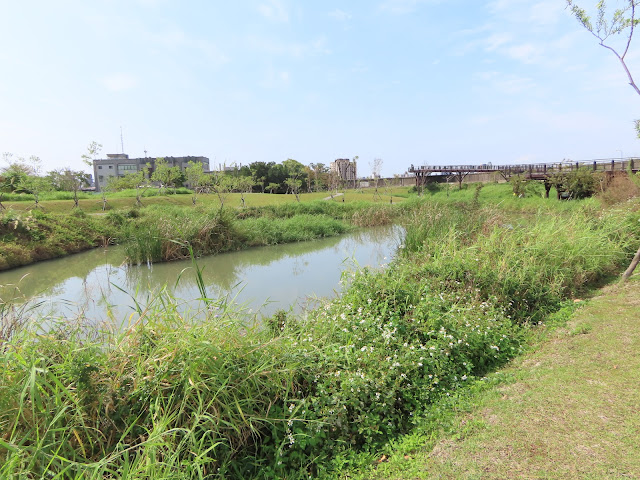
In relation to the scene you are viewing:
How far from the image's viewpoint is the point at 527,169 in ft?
96.4

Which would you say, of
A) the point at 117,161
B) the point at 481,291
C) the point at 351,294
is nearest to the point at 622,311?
the point at 481,291

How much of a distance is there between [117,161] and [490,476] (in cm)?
6987

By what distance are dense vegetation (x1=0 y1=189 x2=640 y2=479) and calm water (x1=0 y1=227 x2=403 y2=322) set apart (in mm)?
2526

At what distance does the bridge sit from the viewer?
21.5 m

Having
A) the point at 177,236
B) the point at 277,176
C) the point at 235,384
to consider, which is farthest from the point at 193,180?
the point at 235,384

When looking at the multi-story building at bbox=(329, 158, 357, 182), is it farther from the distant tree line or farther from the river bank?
the river bank

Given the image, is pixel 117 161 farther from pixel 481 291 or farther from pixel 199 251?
pixel 481 291

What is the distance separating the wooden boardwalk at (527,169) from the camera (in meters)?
21.6

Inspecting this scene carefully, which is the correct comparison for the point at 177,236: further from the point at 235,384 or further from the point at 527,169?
the point at 527,169

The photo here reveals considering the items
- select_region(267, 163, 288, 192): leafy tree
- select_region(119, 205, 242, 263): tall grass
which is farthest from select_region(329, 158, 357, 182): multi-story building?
select_region(119, 205, 242, 263): tall grass

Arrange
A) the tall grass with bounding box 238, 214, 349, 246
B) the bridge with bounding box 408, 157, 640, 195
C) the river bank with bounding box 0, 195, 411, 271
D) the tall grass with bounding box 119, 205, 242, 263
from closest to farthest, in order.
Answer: the tall grass with bounding box 119, 205, 242, 263, the river bank with bounding box 0, 195, 411, 271, the tall grass with bounding box 238, 214, 349, 246, the bridge with bounding box 408, 157, 640, 195

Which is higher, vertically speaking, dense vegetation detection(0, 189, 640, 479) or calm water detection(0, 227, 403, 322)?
dense vegetation detection(0, 189, 640, 479)

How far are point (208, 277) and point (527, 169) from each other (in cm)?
2850

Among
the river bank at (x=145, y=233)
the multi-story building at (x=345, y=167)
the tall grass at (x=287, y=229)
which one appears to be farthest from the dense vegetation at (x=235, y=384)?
the multi-story building at (x=345, y=167)
